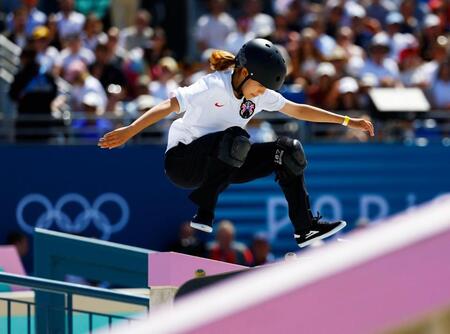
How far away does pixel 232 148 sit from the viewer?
22.0 ft

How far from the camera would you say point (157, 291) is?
6.01 m

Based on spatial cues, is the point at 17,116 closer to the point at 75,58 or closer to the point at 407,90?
the point at 75,58

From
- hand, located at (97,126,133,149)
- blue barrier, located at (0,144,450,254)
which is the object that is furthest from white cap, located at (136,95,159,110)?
hand, located at (97,126,133,149)

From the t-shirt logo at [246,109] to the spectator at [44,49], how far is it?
A: 6.76 meters

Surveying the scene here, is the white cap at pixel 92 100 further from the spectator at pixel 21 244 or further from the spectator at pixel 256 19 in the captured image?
the spectator at pixel 256 19

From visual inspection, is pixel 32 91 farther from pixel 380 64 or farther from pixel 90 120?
pixel 380 64

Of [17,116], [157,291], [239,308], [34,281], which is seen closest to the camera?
[239,308]

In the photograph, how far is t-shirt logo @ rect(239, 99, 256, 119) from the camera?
6.93m

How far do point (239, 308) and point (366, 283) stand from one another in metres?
0.26

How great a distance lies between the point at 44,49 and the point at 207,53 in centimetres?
202

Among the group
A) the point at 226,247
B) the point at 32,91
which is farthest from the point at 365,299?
the point at 32,91

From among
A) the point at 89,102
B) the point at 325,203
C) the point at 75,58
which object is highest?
the point at 75,58

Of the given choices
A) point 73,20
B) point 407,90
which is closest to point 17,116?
point 73,20

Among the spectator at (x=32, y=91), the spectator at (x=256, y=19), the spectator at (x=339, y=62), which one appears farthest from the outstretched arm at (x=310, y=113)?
the spectator at (x=256, y=19)
